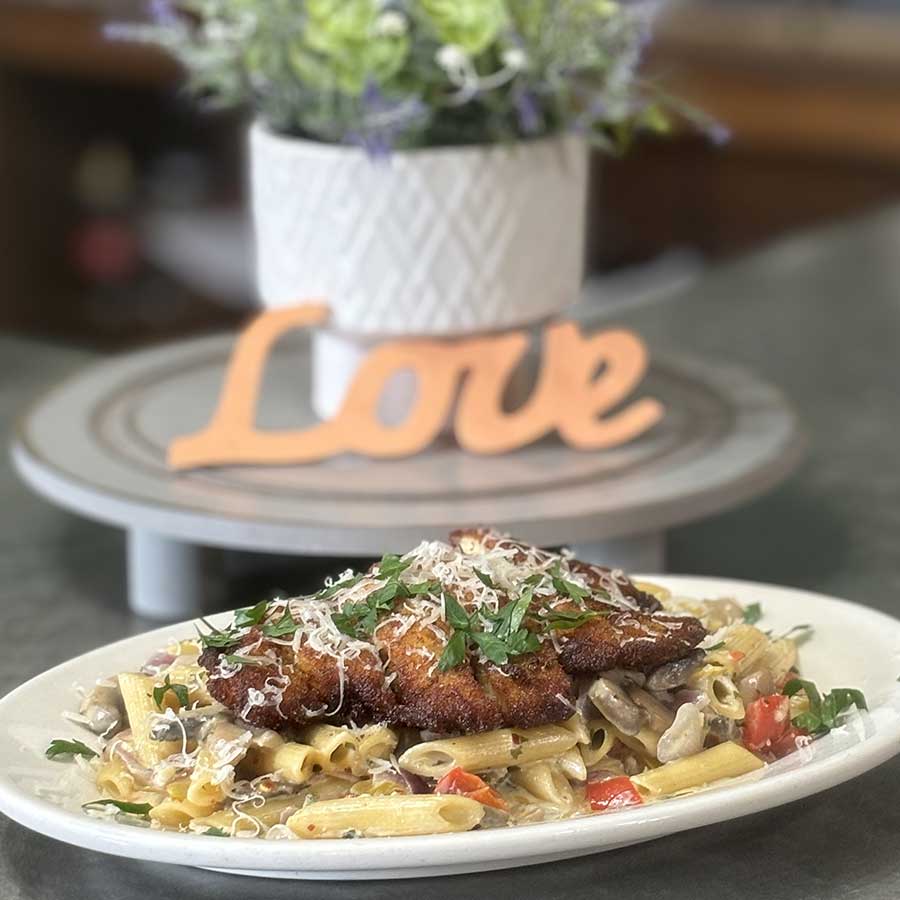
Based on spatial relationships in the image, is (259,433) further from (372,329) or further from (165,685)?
(165,685)

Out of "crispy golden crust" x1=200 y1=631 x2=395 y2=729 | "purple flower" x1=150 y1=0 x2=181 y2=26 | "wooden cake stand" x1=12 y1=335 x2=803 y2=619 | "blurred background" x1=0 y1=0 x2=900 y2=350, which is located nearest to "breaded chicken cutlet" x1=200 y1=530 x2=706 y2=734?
"crispy golden crust" x1=200 y1=631 x2=395 y2=729

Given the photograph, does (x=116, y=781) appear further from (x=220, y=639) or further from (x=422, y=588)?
(x=422, y=588)

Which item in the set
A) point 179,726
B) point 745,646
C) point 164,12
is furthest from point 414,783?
point 164,12

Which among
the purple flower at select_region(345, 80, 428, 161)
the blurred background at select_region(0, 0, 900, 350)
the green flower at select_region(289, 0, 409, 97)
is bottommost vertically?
the blurred background at select_region(0, 0, 900, 350)

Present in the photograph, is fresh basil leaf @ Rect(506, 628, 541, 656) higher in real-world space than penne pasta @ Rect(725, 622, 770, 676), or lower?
higher

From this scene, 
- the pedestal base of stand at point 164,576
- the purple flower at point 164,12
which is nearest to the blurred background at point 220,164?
the purple flower at point 164,12

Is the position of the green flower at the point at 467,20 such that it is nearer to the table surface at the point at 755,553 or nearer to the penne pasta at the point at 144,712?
the table surface at the point at 755,553

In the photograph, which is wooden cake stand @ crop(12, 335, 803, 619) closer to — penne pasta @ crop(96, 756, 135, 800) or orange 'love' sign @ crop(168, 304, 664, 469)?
orange 'love' sign @ crop(168, 304, 664, 469)

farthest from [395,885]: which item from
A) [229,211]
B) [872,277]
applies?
[229,211]
